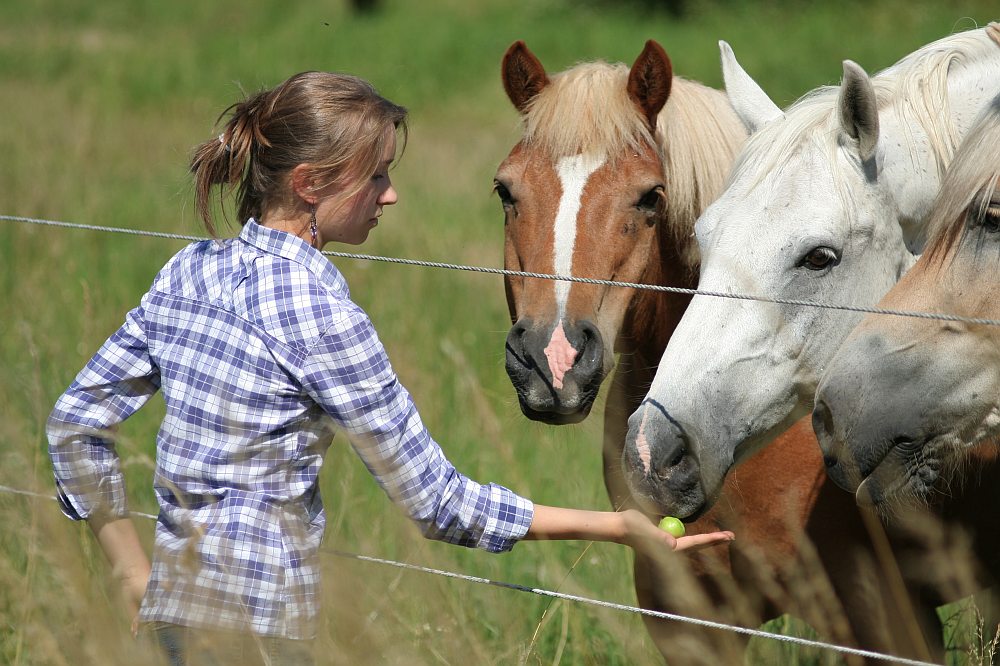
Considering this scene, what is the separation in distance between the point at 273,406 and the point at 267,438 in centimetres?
7

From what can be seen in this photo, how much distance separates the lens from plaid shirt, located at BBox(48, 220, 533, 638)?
6.32 ft

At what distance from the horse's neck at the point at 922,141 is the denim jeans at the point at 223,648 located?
5.45 ft

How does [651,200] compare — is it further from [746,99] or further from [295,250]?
[295,250]

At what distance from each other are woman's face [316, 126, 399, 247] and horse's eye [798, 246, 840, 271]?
3.07 ft

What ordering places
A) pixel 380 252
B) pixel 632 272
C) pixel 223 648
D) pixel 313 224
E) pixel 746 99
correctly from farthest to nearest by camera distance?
pixel 380 252 → pixel 632 272 → pixel 746 99 → pixel 313 224 → pixel 223 648

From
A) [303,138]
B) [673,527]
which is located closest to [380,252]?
[303,138]

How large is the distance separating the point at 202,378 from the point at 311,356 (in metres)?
0.24

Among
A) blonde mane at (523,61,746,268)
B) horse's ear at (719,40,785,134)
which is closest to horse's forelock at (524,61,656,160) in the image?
blonde mane at (523,61,746,268)

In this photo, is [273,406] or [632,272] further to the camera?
[632,272]

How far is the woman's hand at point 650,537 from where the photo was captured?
2006 mm

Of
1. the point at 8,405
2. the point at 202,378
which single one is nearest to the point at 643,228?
the point at 202,378

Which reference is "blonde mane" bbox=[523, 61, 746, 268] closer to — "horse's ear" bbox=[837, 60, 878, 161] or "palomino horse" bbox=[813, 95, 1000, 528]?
"horse's ear" bbox=[837, 60, 878, 161]

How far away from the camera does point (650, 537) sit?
2.02 metres

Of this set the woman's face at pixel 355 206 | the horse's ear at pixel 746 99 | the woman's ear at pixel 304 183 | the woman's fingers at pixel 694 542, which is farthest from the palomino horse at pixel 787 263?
the woman's ear at pixel 304 183
